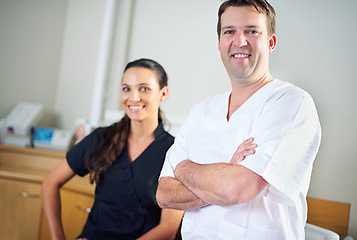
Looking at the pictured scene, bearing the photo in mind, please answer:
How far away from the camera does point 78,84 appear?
3084 mm

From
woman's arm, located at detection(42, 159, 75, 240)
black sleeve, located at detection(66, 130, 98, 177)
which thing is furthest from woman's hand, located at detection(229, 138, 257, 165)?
woman's arm, located at detection(42, 159, 75, 240)

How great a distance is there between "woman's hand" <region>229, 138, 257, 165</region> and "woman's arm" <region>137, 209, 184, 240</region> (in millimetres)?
517

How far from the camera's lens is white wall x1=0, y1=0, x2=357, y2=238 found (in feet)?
5.79

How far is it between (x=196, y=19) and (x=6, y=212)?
6.15 ft

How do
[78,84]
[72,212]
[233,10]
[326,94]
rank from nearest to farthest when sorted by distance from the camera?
[233,10] → [326,94] → [72,212] → [78,84]

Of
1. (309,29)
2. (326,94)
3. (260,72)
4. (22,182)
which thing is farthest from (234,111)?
(22,182)

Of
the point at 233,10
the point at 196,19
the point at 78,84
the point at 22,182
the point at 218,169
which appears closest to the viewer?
the point at 218,169

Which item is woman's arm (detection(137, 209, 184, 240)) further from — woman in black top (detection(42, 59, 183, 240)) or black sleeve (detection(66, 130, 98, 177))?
black sleeve (detection(66, 130, 98, 177))

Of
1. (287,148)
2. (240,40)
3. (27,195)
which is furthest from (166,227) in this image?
(27,195)

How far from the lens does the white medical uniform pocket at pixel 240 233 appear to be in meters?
1.01

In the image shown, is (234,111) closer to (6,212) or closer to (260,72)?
(260,72)

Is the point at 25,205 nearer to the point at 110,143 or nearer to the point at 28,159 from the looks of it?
the point at 28,159

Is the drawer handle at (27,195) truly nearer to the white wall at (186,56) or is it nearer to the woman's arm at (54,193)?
the woman's arm at (54,193)

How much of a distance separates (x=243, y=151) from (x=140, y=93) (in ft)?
2.48
